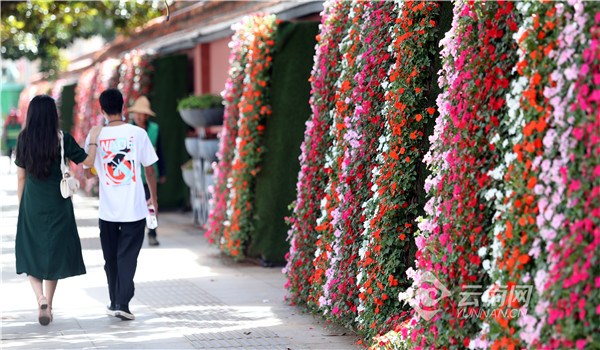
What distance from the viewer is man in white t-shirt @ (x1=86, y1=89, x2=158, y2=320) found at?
7125mm

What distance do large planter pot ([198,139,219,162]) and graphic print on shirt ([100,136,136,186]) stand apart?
5.51 metres

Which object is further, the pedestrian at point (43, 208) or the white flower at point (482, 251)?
the pedestrian at point (43, 208)

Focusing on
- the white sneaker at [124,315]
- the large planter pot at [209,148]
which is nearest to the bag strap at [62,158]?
the white sneaker at [124,315]

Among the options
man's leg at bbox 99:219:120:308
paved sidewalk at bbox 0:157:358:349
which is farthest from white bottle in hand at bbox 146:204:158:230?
paved sidewalk at bbox 0:157:358:349

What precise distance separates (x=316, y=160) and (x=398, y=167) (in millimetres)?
1657

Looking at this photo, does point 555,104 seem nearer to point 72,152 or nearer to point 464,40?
point 464,40

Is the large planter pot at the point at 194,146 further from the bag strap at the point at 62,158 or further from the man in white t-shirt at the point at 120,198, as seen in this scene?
the bag strap at the point at 62,158

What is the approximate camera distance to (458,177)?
4957 millimetres

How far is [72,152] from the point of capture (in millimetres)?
7027

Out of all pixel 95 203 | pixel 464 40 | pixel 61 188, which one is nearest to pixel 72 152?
pixel 61 188

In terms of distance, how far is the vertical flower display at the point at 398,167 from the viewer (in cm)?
597

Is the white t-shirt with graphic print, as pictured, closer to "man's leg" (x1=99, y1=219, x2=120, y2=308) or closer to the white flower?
"man's leg" (x1=99, y1=219, x2=120, y2=308)
